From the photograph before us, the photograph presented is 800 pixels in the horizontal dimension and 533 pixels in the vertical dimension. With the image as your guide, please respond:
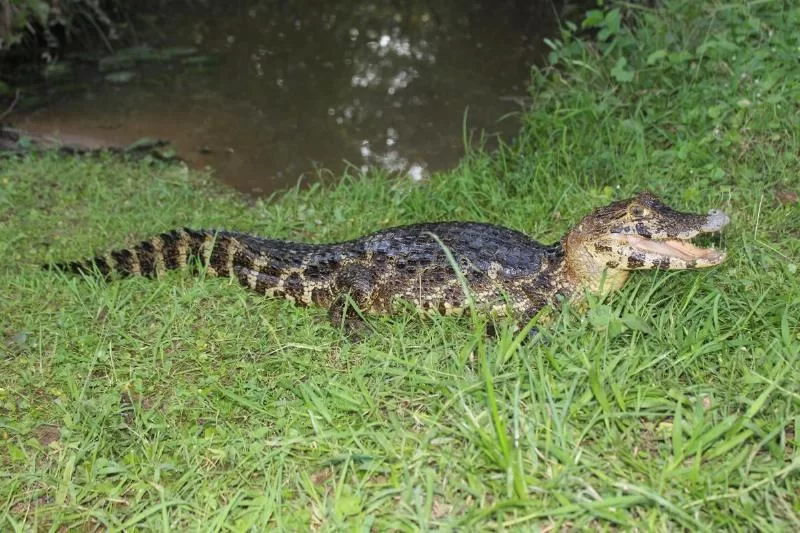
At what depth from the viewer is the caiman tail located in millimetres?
4043

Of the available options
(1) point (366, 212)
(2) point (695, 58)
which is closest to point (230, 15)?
(1) point (366, 212)

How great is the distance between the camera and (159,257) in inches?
161

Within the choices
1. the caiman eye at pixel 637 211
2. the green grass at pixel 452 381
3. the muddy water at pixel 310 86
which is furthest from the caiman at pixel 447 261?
the muddy water at pixel 310 86

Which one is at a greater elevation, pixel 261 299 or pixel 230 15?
pixel 230 15

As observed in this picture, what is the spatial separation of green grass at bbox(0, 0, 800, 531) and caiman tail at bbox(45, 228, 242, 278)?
0.36 ft

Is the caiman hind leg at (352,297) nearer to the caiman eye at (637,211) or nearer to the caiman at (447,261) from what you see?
the caiman at (447,261)

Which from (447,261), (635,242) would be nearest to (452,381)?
(447,261)

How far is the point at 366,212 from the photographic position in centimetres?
483

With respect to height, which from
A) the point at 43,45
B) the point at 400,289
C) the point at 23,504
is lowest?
the point at 23,504

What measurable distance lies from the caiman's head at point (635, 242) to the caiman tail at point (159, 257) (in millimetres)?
2032

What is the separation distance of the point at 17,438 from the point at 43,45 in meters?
6.89

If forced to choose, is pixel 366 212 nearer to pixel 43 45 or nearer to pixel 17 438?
pixel 17 438

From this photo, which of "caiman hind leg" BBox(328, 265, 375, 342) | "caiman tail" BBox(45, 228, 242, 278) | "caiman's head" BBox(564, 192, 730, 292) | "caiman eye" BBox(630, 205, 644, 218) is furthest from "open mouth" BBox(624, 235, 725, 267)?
"caiman tail" BBox(45, 228, 242, 278)

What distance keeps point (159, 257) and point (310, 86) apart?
3974 mm
